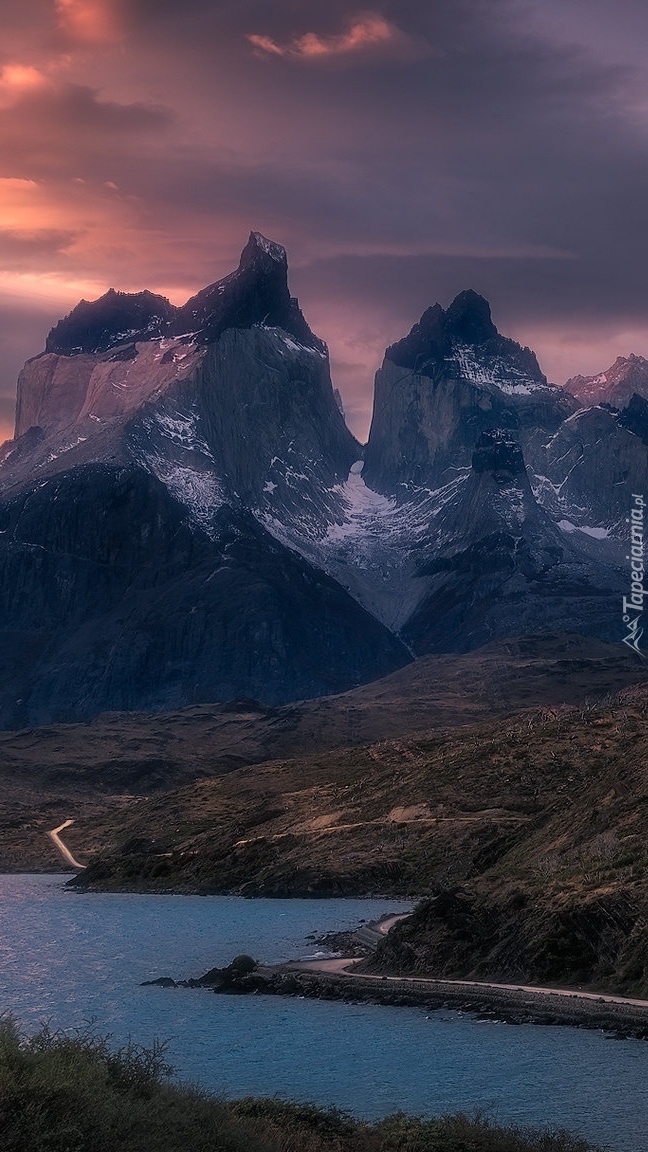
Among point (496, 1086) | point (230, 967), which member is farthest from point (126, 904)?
point (496, 1086)

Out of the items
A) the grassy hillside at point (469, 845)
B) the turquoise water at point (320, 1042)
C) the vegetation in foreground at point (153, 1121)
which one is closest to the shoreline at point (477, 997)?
the turquoise water at point (320, 1042)

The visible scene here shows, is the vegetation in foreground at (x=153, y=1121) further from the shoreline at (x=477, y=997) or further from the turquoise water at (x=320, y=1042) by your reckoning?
the shoreline at (x=477, y=997)

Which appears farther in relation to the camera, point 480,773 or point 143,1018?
point 480,773

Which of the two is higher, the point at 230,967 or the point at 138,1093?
the point at 138,1093

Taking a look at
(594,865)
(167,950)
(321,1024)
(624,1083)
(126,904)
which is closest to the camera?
(624,1083)

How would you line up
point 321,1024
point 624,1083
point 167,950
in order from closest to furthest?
point 624,1083 → point 321,1024 → point 167,950

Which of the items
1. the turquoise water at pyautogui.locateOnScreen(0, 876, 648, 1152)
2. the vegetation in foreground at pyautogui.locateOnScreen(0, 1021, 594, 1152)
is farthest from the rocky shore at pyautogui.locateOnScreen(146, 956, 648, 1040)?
the vegetation in foreground at pyautogui.locateOnScreen(0, 1021, 594, 1152)

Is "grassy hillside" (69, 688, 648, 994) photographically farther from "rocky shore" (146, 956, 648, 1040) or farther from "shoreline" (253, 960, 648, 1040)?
"rocky shore" (146, 956, 648, 1040)

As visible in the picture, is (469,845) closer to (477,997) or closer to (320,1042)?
(477,997)

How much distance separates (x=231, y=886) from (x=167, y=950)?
4605cm

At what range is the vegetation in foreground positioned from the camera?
1194 inches

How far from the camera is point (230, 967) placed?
271ft

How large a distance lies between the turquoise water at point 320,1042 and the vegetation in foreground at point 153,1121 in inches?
204

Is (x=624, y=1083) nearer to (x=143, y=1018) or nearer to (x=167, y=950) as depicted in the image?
(x=143, y=1018)
